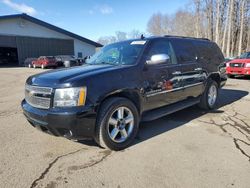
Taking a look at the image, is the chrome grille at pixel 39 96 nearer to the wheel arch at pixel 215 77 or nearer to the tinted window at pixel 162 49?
the tinted window at pixel 162 49

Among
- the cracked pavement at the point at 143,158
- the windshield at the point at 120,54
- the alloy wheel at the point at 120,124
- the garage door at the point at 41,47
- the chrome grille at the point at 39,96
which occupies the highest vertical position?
the garage door at the point at 41,47

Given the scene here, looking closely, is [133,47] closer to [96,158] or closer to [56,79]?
[56,79]

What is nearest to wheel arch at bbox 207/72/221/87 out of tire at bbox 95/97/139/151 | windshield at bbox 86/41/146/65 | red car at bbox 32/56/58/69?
windshield at bbox 86/41/146/65

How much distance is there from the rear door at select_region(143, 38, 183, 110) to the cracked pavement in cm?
65

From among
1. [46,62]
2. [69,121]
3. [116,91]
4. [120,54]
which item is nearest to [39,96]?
[69,121]

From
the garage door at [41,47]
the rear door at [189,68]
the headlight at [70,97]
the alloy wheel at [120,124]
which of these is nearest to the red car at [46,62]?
the garage door at [41,47]

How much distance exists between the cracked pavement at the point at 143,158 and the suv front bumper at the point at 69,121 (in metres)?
0.45

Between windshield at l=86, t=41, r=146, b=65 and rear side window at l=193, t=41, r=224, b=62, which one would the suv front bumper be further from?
rear side window at l=193, t=41, r=224, b=62

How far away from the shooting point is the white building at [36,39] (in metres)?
32.3

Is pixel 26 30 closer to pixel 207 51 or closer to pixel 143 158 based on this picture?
pixel 207 51

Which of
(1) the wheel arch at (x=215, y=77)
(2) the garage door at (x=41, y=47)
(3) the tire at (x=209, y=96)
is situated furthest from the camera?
(2) the garage door at (x=41, y=47)

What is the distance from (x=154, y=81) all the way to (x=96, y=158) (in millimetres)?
1777

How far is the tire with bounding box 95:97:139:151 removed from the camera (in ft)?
12.4

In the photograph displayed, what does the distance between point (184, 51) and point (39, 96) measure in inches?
134
